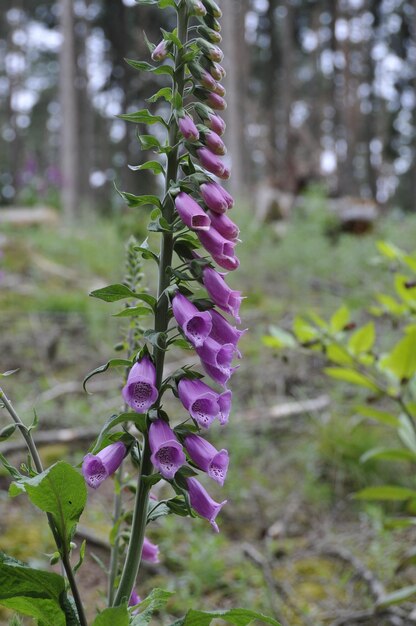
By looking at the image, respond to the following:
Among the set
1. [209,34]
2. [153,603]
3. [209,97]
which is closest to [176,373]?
[153,603]

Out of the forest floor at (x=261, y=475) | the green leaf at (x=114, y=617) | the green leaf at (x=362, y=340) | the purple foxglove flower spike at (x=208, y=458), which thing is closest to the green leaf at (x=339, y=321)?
the green leaf at (x=362, y=340)

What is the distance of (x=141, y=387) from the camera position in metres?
1.13

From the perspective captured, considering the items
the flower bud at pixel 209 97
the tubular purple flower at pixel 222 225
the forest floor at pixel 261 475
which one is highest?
the flower bud at pixel 209 97

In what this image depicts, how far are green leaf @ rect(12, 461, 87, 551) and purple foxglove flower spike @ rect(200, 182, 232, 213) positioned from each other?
1.62 feet

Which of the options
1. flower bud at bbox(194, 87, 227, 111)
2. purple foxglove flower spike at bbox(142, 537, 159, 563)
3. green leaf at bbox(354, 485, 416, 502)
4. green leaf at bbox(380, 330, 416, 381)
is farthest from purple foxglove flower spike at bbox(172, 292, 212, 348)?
green leaf at bbox(354, 485, 416, 502)

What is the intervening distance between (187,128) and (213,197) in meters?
0.12

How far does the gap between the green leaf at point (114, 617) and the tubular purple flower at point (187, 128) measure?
0.76 meters

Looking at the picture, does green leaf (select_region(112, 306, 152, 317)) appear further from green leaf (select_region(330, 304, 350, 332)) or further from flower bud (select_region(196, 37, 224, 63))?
green leaf (select_region(330, 304, 350, 332))

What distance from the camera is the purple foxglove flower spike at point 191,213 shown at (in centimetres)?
111

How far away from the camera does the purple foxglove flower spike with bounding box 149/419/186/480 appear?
3.51 ft

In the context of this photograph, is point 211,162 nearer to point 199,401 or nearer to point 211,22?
point 211,22

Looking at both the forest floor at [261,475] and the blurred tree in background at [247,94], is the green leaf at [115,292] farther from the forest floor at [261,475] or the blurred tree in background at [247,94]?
the blurred tree in background at [247,94]

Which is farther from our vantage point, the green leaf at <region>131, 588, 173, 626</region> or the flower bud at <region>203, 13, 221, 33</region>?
the flower bud at <region>203, 13, 221, 33</region>

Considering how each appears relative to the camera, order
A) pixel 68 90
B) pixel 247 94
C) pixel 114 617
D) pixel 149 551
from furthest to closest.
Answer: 1. pixel 247 94
2. pixel 68 90
3. pixel 149 551
4. pixel 114 617
